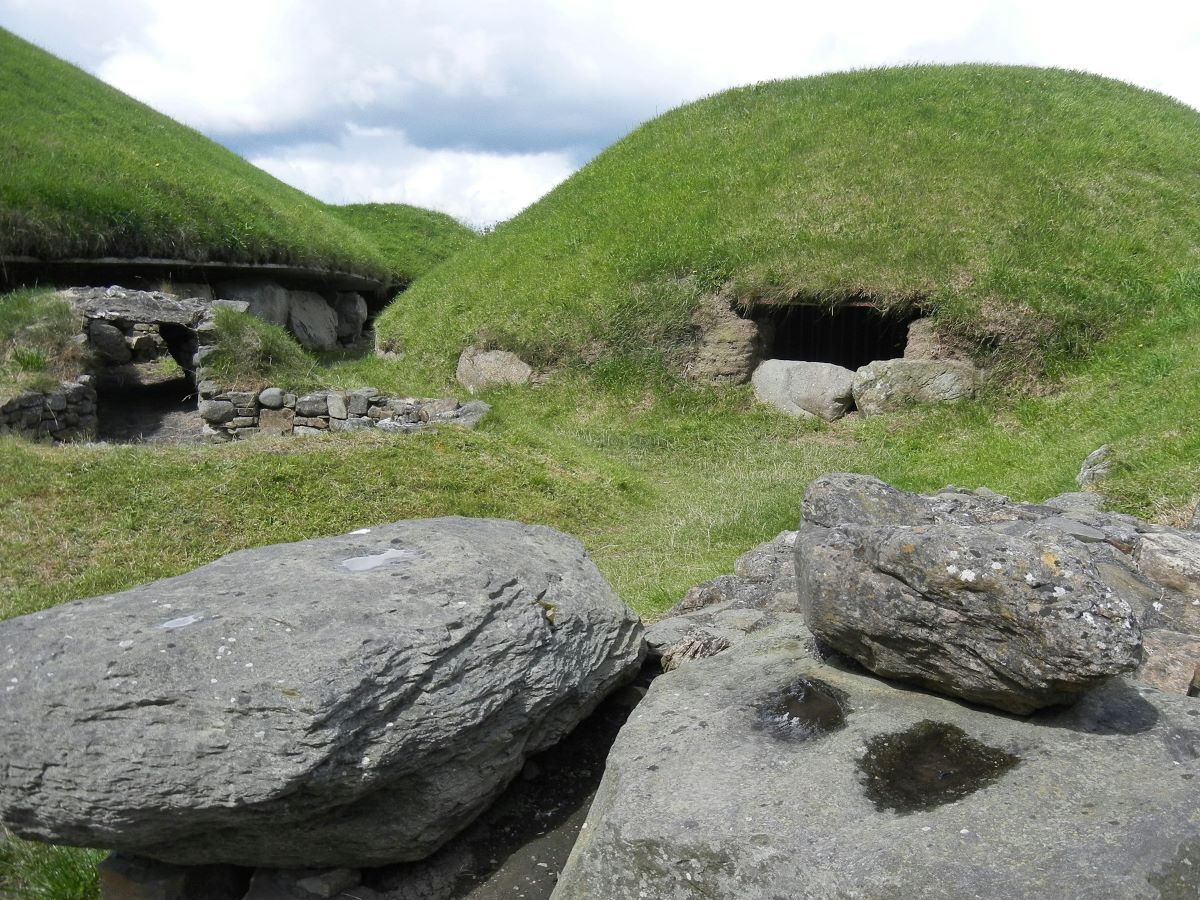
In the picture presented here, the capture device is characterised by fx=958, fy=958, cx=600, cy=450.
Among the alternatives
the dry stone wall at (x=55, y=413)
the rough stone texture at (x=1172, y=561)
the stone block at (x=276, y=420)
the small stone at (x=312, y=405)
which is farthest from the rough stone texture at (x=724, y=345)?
the rough stone texture at (x=1172, y=561)

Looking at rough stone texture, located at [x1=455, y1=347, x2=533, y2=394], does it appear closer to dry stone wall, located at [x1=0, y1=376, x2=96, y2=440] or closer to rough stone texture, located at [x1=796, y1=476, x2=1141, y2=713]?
dry stone wall, located at [x1=0, y1=376, x2=96, y2=440]

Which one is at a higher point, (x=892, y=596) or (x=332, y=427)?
(x=892, y=596)

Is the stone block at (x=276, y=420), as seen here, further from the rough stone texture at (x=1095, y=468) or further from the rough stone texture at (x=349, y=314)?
the rough stone texture at (x=349, y=314)

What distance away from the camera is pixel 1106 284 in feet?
50.2

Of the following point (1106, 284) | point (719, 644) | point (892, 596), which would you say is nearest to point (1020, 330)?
point (1106, 284)

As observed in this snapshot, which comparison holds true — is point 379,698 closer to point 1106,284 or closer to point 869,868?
point 869,868

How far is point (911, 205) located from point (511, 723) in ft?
51.6

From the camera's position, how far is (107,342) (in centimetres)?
1495

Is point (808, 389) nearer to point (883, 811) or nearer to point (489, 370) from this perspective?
point (489, 370)

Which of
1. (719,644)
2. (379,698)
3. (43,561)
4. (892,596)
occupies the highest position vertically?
(892,596)

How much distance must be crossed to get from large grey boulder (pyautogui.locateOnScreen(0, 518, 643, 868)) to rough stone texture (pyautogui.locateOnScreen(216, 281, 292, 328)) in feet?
55.7

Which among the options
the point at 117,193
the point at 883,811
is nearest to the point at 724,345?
the point at 117,193

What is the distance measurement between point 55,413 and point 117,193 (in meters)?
7.02

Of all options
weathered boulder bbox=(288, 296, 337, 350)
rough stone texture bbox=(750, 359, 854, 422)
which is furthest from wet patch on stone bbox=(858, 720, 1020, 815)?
weathered boulder bbox=(288, 296, 337, 350)
